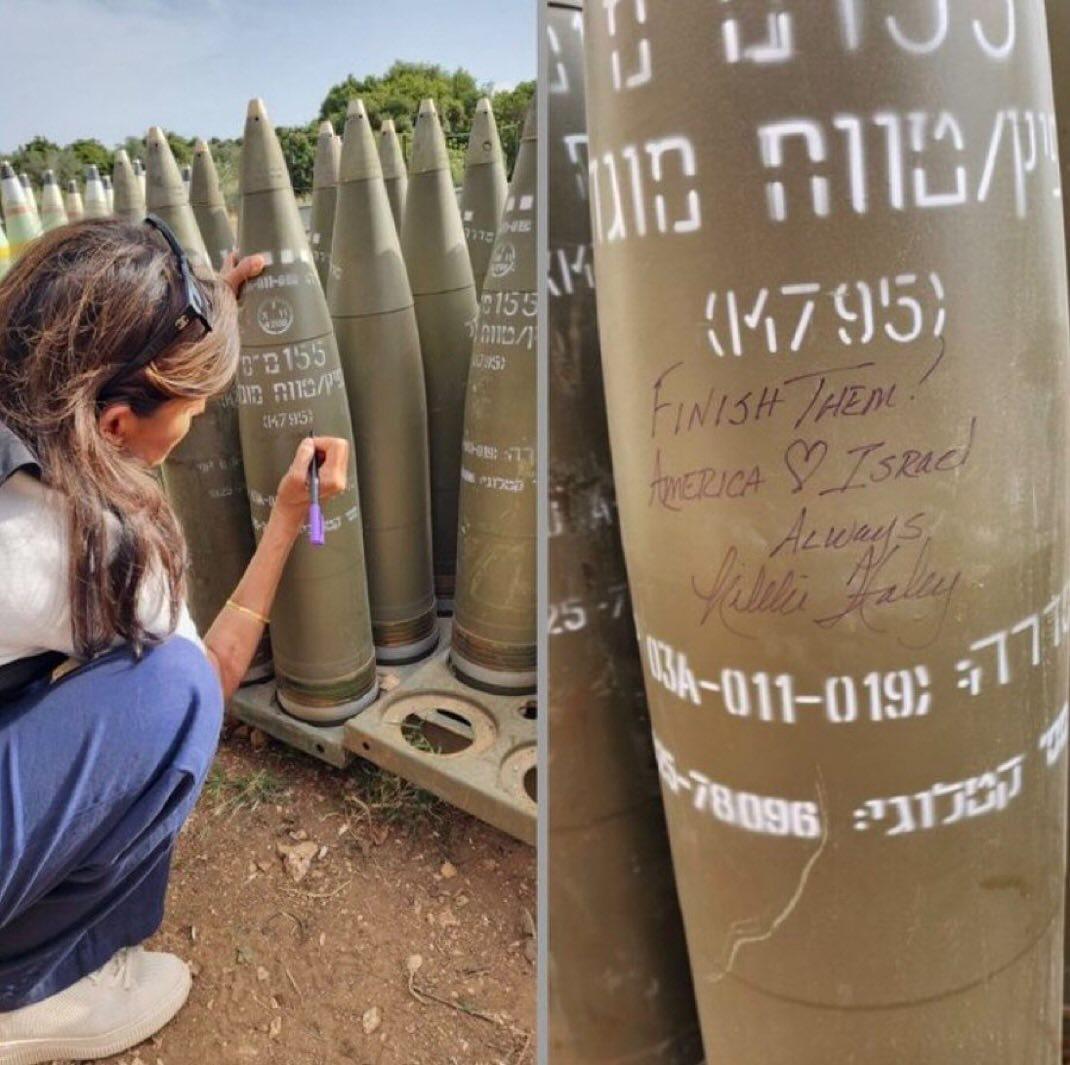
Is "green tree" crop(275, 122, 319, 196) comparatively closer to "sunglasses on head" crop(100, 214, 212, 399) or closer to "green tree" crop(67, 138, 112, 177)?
"green tree" crop(67, 138, 112, 177)

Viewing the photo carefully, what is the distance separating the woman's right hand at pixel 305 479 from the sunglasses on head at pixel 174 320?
377 mm

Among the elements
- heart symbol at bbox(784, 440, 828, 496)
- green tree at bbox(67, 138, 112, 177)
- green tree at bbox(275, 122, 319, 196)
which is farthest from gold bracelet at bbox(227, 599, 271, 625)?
green tree at bbox(67, 138, 112, 177)

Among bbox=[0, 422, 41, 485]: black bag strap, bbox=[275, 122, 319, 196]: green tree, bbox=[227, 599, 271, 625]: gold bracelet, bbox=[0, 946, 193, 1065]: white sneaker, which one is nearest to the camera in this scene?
bbox=[0, 422, 41, 485]: black bag strap

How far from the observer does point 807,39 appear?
0.56m

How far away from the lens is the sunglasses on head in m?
1.17

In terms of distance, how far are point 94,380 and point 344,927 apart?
35.6 inches

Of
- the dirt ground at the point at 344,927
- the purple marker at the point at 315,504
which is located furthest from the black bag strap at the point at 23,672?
the dirt ground at the point at 344,927

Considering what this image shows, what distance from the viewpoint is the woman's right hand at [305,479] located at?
62.3 inches

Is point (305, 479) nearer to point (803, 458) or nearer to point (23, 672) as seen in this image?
point (23, 672)

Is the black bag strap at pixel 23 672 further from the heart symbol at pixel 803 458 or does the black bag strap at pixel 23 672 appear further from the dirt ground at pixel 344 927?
the heart symbol at pixel 803 458

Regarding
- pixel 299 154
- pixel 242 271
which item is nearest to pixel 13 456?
pixel 242 271

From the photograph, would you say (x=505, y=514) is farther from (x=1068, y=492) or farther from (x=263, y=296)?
(x=1068, y=492)

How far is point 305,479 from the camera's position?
5.19ft

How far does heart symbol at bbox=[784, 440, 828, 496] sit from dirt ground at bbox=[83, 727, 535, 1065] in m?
1.04
